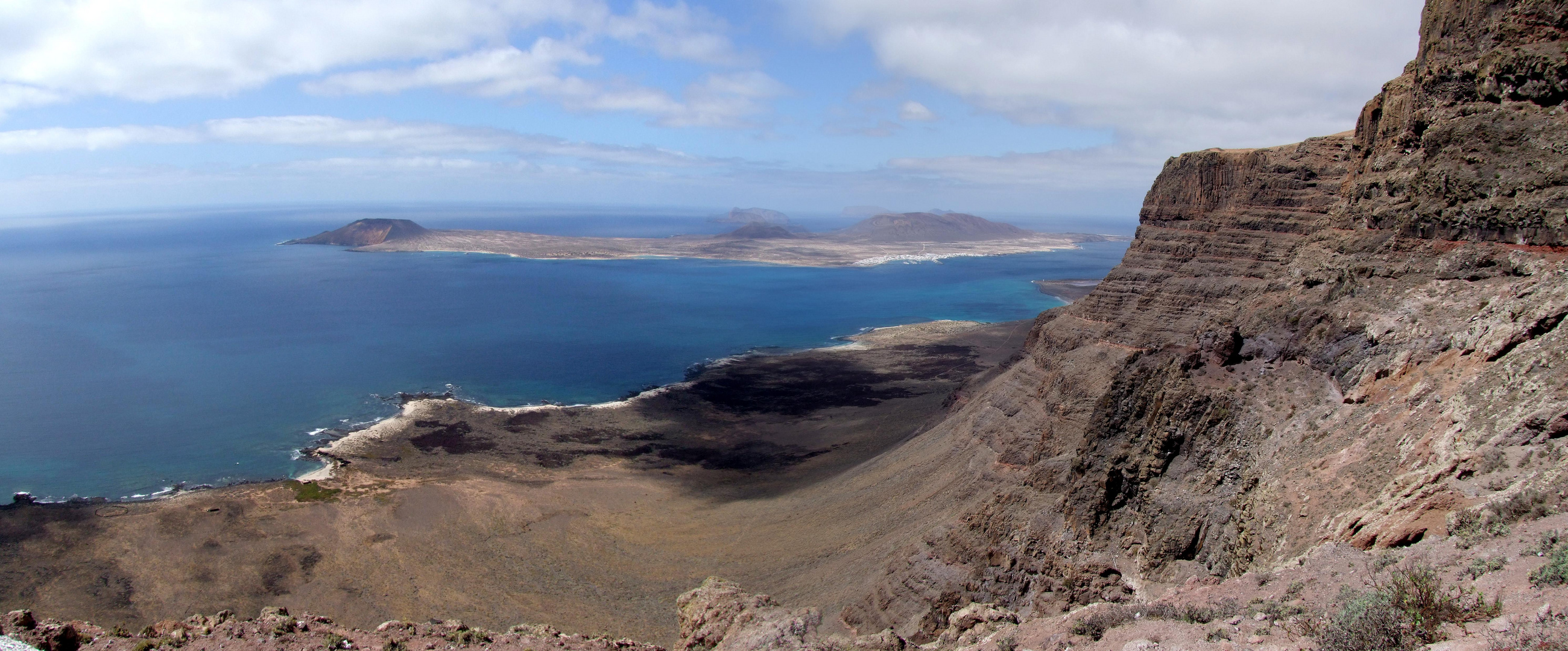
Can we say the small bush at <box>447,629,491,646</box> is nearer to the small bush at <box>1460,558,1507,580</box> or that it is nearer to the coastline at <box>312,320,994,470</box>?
the small bush at <box>1460,558,1507,580</box>

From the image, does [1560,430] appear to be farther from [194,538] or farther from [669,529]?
[194,538]

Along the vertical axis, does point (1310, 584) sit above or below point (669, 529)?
above

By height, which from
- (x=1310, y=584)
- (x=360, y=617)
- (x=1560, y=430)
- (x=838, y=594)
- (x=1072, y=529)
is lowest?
(x=360, y=617)

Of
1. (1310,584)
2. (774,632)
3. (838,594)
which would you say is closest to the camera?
(1310,584)

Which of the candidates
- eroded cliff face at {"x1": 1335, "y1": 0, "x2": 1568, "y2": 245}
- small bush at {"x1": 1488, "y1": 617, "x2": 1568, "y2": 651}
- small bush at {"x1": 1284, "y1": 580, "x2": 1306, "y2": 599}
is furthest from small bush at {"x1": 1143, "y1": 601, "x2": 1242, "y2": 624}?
eroded cliff face at {"x1": 1335, "y1": 0, "x2": 1568, "y2": 245}

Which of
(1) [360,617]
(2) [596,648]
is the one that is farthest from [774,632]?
(1) [360,617]

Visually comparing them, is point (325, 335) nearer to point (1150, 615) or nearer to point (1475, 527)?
point (1150, 615)

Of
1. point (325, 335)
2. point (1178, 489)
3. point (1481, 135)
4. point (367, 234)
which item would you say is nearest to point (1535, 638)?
point (1178, 489)

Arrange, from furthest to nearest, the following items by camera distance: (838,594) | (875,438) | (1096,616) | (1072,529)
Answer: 1. (875,438)
2. (838,594)
3. (1072,529)
4. (1096,616)
